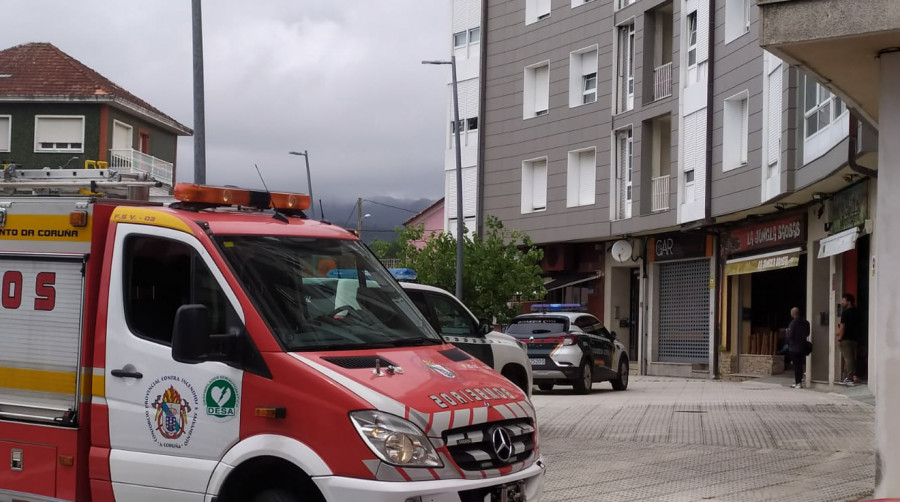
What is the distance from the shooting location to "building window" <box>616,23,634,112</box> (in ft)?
121

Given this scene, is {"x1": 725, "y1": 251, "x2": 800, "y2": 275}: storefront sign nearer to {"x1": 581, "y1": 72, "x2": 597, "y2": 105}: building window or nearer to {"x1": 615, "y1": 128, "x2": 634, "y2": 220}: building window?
{"x1": 615, "y1": 128, "x2": 634, "y2": 220}: building window

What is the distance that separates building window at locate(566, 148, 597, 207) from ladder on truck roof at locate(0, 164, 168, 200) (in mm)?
30879

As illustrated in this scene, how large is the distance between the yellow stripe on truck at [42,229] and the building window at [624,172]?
2993cm

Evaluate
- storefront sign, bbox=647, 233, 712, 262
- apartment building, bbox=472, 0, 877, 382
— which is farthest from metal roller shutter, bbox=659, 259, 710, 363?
storefront sign, bbox=647, 233, 712, 262

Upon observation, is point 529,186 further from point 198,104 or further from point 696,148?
point 198,104

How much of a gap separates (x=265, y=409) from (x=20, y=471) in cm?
213

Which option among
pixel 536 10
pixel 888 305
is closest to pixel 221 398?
pixel 888 305

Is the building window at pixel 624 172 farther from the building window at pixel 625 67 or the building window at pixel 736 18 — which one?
the building window at pixel 736 18

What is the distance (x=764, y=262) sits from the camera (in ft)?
98.5

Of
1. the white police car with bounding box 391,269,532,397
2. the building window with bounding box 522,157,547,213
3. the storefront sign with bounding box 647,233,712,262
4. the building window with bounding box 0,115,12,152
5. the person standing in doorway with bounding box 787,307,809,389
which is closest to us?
the white police car with bounding box 391,269,532,397

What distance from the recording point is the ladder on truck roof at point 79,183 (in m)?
8.05

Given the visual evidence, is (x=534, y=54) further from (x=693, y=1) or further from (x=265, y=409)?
(x=265, y=409)

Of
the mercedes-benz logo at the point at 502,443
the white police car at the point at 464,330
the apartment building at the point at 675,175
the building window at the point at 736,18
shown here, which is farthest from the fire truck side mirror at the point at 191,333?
the building window at the point at 736,18

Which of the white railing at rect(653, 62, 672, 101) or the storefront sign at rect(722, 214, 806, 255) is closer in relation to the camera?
the storefront sign at rect(722, 214, 806, 255)
